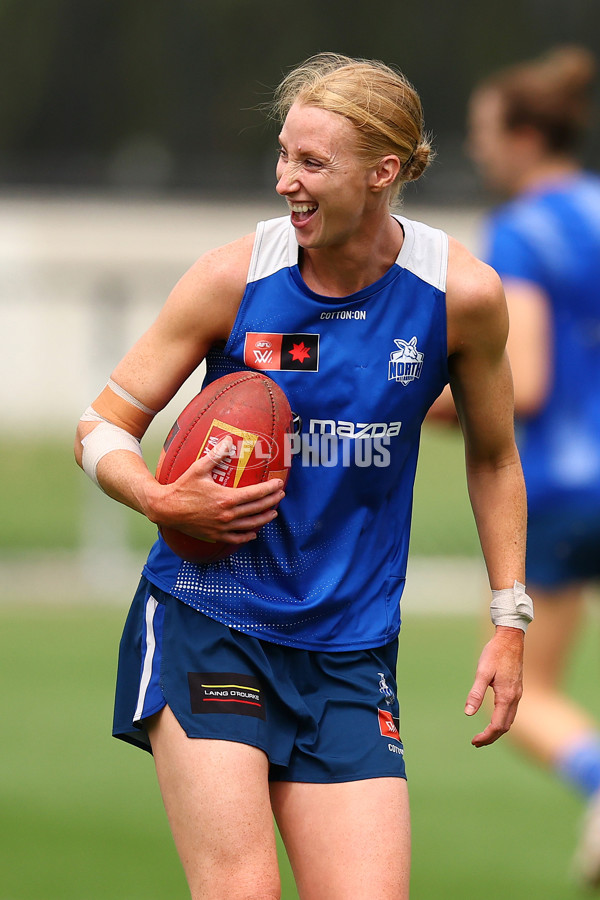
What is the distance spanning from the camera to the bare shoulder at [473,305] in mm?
3301

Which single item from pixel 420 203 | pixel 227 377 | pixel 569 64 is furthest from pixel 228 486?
pixel 420 203

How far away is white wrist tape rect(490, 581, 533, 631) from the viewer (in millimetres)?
3445

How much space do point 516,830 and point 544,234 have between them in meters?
2.75

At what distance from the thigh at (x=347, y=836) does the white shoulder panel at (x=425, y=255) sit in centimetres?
114

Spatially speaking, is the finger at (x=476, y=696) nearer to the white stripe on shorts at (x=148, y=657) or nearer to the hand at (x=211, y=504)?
the hand at (x=211, y=504)

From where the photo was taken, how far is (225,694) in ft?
10.6

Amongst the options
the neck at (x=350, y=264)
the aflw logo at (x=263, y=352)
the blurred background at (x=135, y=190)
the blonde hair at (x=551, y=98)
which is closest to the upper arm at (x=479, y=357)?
the neck at (x=350, y=264)

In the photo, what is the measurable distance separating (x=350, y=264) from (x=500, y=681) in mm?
1013

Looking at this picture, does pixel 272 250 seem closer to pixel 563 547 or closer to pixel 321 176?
pixel 321 176

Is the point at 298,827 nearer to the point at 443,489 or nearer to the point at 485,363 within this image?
the point at 485,363

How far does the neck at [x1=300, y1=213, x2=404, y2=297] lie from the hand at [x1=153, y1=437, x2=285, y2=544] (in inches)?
19.4

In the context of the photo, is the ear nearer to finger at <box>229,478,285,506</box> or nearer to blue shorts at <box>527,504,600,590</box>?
finger at <box>229,478,285,506</box>

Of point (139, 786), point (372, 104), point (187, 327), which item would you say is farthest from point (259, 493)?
point (139, 786)

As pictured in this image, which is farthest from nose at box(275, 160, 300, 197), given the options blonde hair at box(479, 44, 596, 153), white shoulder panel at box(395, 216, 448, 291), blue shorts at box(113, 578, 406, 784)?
blonde hair at box(479, 44, 596, 153)
